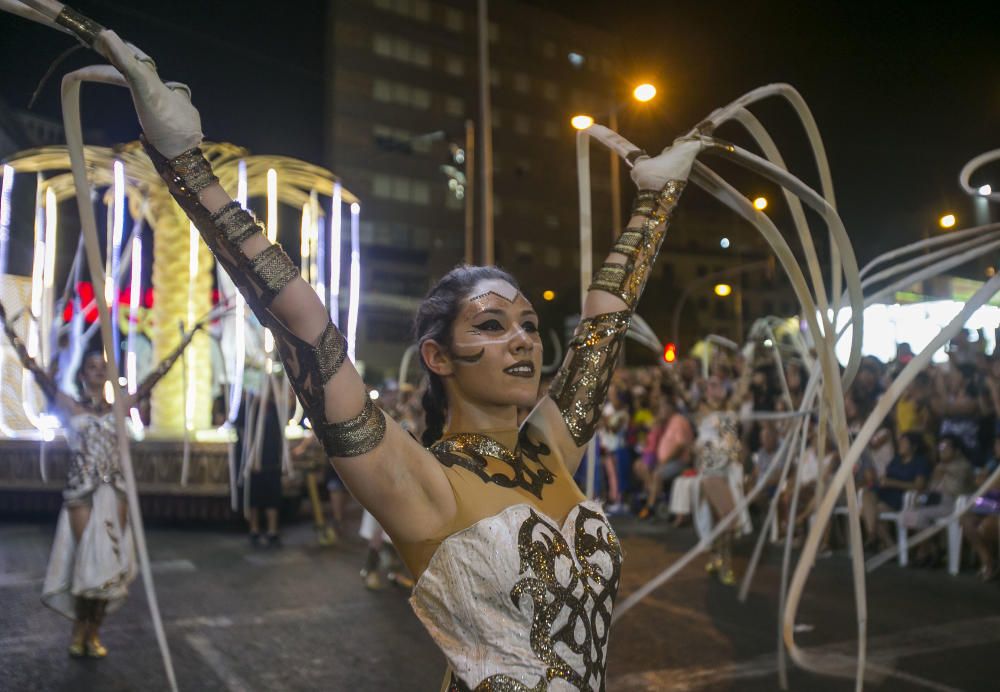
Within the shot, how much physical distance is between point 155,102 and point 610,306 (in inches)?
49.8

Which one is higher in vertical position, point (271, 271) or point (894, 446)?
point (271, 271)

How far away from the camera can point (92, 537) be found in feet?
18.5

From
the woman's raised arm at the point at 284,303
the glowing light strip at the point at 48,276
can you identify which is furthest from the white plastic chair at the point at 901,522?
the glowing light strip at the point at 48,276

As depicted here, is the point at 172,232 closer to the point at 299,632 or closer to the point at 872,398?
the point at 299,632

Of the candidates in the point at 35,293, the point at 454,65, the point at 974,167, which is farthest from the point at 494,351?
the point at 454,65

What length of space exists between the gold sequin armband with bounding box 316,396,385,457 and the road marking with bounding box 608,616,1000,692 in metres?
3.56

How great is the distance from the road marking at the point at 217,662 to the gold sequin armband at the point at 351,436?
3681 mm

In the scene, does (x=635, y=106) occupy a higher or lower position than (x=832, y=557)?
higher

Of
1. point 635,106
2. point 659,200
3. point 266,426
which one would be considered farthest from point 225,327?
point 659,200

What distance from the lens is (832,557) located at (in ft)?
31.1

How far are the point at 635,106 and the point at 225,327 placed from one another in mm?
7304

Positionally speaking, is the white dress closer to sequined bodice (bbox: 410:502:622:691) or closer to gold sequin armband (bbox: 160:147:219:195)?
sequined bodice (bbox: 410:502:622:691)

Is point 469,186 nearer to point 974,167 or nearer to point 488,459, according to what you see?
point 974,167

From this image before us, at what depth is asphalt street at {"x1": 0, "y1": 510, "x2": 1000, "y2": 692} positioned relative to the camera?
4941mm
